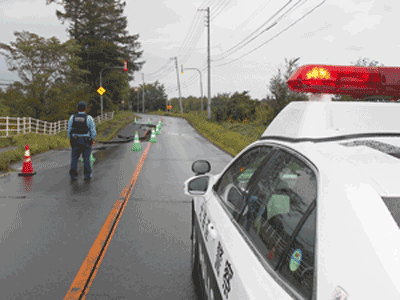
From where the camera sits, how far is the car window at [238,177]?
8.48 ft

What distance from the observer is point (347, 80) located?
2.40 m

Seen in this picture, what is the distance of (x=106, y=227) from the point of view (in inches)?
226

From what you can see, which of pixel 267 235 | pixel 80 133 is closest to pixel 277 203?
pixel 267 235

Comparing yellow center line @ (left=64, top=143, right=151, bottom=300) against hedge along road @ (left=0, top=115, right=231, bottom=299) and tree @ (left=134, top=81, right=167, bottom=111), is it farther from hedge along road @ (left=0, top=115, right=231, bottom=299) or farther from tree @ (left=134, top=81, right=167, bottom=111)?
tree @ (left=134, top=81, right=167, bottom=111)

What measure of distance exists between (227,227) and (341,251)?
125 cm

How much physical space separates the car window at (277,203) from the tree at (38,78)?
103 ft

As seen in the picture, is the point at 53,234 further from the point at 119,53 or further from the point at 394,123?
the point at 119,53

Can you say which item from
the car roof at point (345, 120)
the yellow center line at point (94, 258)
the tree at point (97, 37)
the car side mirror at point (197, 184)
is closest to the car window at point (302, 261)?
the car roof at point (345, 120)

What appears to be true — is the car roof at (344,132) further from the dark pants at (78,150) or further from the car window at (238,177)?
the dark pants at (78,150)

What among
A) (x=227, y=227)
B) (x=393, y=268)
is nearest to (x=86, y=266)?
(x=227, y=227)

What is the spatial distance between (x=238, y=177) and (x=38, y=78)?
32.2m

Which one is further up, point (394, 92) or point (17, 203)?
point (394, 92)

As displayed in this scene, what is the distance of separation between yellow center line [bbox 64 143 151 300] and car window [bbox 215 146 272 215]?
1.63 meters

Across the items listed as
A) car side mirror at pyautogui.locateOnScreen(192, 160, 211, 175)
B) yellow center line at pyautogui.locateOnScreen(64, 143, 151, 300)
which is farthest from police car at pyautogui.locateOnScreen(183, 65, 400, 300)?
yellow center line at pyautogui.locateOnScreen(64, 143, 151, 300)
